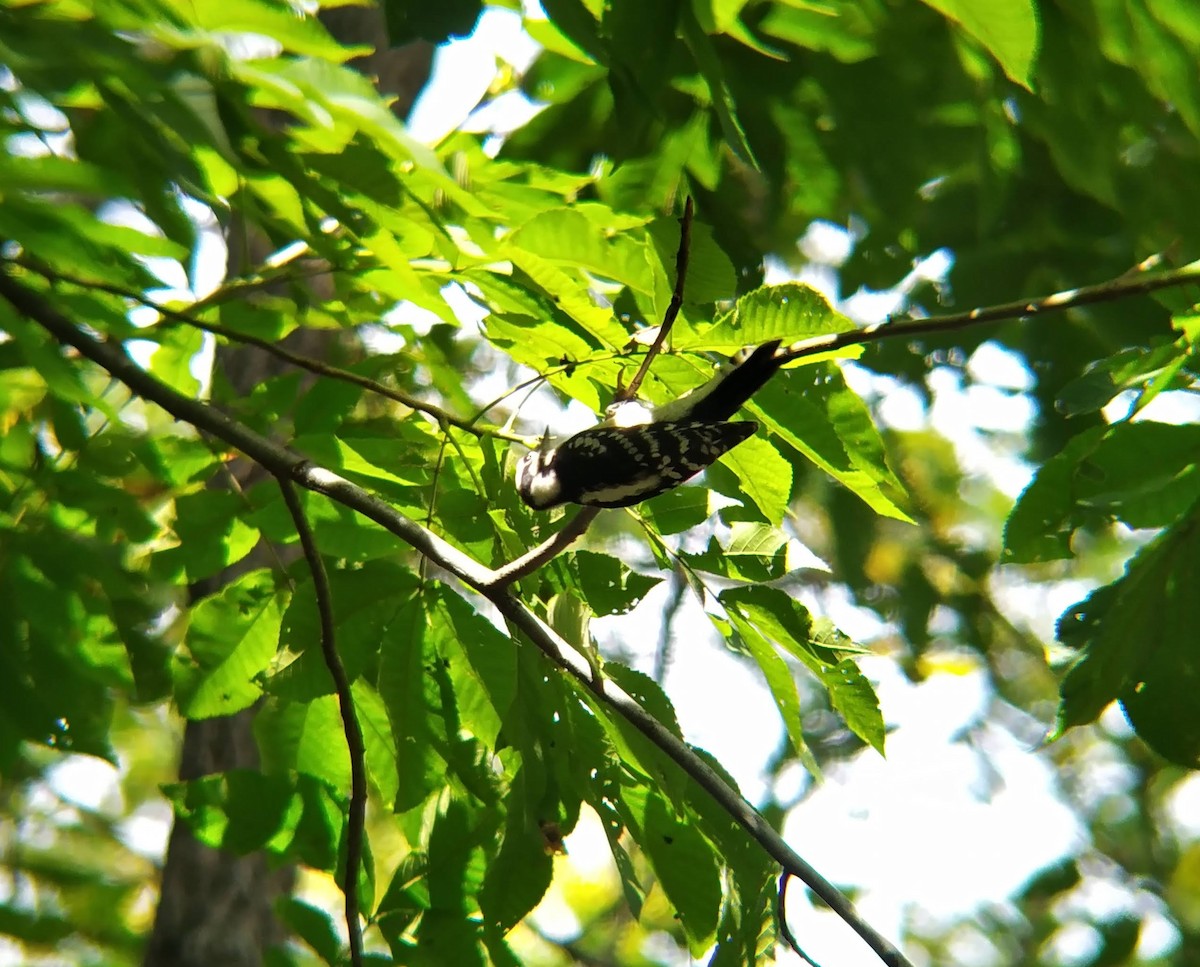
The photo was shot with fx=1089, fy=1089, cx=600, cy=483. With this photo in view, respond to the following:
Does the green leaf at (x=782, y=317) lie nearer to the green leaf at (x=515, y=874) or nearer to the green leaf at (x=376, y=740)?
the green leaf at (x=515, y=874)

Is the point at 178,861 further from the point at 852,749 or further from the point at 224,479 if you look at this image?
the point at 852,749

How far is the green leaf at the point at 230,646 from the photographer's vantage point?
8.95 feet

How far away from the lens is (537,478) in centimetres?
301

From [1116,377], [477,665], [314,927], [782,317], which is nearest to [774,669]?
[477,665]

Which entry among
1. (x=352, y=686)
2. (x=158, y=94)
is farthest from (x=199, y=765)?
(x=158, y=94)

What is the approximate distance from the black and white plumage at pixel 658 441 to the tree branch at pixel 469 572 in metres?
0.35

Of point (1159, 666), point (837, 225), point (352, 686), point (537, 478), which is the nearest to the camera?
point (1159, 666)

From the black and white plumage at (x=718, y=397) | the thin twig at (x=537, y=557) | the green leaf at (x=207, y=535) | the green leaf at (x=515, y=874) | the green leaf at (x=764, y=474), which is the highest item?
the green leaf at (x=207, y=535)

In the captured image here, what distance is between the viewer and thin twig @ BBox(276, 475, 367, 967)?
241cm

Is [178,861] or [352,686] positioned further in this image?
[178,861]

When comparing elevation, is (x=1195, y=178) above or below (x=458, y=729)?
above

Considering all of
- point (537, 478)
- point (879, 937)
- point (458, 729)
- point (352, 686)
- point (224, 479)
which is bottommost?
point (879, 937)

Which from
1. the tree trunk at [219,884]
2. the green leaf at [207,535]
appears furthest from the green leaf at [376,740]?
the tree trunk at [219,884]

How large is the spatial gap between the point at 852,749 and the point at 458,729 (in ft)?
16.3
